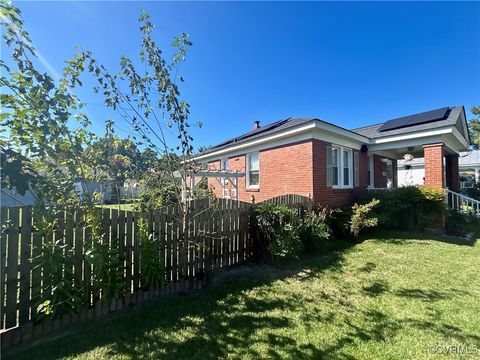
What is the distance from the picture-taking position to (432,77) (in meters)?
14.2

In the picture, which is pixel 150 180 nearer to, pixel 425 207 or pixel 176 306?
pixel 176 306

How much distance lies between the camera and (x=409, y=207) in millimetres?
9141

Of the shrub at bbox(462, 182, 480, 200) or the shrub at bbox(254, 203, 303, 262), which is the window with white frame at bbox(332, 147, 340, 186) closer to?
the shrub at bbox(254, 203, 303, 262)

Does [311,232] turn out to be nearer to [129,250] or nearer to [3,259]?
[129,250]

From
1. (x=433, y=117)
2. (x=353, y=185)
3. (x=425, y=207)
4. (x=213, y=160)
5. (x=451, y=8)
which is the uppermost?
(x=451, y=8)

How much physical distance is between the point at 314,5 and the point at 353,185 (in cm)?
712

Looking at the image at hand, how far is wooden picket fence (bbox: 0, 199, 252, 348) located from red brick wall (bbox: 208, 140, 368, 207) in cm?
261

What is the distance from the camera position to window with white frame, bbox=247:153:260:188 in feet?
38.8

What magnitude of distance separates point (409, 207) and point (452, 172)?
795cm

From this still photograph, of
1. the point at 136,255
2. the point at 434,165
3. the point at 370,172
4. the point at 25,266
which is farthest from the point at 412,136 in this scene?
the point at 25,266

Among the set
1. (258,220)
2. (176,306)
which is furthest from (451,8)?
(176,306)

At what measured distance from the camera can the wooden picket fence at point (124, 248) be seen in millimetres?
2740

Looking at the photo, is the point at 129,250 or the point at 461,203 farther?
the point at 461,203

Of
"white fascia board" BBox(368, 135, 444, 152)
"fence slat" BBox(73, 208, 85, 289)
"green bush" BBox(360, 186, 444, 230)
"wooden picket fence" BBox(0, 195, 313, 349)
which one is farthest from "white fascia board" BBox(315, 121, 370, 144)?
"fence slat" BBox(73, 208, 85, 289)
